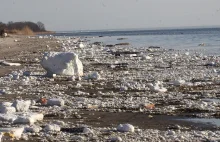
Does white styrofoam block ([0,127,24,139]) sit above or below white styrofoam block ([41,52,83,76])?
above

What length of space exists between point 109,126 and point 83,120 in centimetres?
72

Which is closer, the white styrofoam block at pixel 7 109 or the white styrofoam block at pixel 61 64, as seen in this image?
the white styrofoam block at pixel 7 109

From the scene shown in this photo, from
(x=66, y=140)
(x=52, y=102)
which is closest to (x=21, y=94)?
(x=52, y=102)

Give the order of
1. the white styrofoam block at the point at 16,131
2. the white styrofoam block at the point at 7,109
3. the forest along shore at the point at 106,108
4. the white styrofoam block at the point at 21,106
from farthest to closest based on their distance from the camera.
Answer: the white styrofoam block at the point at 21,106 < the white styrofoam block at the point at 7,109 < the forest along shore at the point at 106,108 < the white styrofoam block at the point at 16,131

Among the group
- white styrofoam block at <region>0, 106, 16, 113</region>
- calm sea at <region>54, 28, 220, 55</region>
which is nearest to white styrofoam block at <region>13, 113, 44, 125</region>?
white styrofoam block at <region>0, 106, 16, 113</region>

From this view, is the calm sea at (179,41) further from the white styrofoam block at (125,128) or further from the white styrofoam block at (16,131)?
the white styrofoam block at (16,131)

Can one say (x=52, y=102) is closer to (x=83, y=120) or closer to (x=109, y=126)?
(x=83, y=120)

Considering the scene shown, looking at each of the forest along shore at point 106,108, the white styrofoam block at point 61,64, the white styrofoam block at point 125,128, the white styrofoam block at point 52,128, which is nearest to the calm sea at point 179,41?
the white styrofoam block at point 61,64

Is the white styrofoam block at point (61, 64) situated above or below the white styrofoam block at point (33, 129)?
below

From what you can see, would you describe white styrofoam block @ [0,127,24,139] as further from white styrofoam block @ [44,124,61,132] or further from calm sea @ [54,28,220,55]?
calm sea @ [54,28,220,55]

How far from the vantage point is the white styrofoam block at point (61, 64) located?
672 inches

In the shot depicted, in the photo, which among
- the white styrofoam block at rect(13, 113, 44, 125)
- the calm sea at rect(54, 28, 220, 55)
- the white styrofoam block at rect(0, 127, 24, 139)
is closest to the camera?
the white styrofoam block at rect(0, 127, 24, 139)

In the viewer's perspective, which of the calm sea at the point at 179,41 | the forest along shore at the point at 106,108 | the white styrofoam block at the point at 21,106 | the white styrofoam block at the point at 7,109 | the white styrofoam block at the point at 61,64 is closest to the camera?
the forest along shore at the point at 106,108

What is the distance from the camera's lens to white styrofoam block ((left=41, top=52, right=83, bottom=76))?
17078 mm
